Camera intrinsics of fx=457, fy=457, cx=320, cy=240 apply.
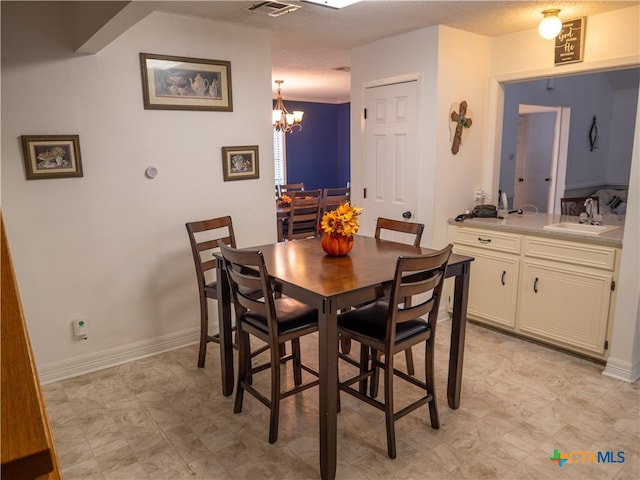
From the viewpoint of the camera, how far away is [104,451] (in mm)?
2244

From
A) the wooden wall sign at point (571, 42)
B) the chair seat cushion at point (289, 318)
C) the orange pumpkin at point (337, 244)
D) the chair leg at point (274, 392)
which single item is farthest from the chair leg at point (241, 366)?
the wooden wall sign at point (571, 42)

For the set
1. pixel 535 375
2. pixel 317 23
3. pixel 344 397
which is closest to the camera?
pixel 344 397

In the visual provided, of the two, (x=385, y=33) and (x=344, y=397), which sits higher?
(x=385, y=33)

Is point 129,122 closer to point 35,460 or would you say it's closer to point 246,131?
point 246,131

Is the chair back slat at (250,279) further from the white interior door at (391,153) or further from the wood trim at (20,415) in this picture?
the white interior door at (391,153)

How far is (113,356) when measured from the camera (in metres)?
3.15

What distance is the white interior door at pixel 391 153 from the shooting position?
12.5 ft

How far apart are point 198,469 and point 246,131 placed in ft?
7.78

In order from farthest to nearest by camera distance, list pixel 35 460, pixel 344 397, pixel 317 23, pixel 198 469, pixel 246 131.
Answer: pixel 246 131 → pixel 317 23 → pixel 344 397 → pixel 198 469 → pixel 35 460

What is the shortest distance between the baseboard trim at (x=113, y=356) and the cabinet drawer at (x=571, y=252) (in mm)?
2589

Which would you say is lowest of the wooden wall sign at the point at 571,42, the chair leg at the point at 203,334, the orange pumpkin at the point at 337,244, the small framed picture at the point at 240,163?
the chair leg at the point at 203,334

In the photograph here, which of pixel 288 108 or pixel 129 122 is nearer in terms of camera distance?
pixel 129 122

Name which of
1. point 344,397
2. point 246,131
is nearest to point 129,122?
point 246,131

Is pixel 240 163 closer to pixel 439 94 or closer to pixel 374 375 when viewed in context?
pixel 439 94
